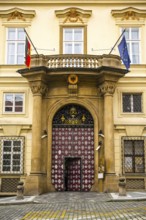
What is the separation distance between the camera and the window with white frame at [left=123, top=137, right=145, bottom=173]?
20.1m

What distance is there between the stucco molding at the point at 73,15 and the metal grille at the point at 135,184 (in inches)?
388

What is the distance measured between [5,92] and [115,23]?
7837 millimetres

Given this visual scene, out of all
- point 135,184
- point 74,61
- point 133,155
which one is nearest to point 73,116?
point 74,61

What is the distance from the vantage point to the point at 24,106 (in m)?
20.8

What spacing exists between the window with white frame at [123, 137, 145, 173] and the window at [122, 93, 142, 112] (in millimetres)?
1713

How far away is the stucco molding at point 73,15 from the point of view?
853 inches

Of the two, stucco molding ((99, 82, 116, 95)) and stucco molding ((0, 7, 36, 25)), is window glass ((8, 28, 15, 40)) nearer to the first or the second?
stucco molding ((0, 7, 36, 25))

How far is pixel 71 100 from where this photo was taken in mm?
20531

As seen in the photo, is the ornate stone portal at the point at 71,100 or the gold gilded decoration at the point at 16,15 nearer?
the ornate stone portal at the point at 71,100

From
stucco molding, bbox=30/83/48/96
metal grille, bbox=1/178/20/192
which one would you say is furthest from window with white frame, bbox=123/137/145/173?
metal grille, bbox=1/178/20/192

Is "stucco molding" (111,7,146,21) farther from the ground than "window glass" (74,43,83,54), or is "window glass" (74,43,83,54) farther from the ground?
"stucco molding" (111,7,146,21)

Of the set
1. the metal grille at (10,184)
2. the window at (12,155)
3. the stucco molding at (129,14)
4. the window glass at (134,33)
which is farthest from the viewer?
the window glass at (134,33)

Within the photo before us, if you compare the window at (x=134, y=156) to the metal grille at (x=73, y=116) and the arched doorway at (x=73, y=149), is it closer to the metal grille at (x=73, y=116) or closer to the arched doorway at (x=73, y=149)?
the arched doorway at (x=73, y=149)

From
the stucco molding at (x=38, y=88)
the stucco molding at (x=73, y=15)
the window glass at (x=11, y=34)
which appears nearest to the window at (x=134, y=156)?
the stucco molding at (x=38, y=88)
